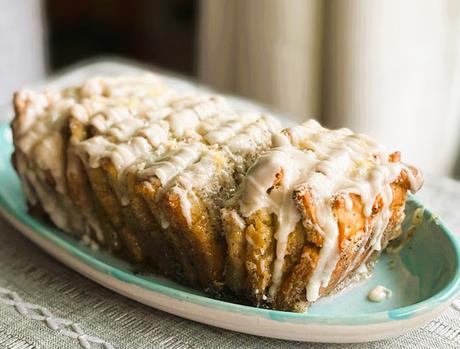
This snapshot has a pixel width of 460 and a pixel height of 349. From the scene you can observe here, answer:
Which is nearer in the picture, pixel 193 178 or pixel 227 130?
pixel 193 178

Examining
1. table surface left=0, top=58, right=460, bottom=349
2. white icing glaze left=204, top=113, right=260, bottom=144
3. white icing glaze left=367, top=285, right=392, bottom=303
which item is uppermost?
white icing glaze left=204, top=113, right=260, bottom=144

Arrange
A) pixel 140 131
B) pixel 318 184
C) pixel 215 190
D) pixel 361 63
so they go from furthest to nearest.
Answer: pixel 361 63 < pixel 140 131 < pixel 215 190 < pixel 318 184

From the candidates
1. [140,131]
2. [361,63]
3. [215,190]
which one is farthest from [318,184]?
[361,63]

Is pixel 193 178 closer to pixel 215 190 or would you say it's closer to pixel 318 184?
pixel 215 190

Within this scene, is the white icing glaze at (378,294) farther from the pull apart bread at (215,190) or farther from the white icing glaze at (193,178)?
the white icing glaze at (193,178)

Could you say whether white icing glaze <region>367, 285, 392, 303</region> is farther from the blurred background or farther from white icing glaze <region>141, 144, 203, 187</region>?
the blurred background

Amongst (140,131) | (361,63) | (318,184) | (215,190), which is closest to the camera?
(318,184)

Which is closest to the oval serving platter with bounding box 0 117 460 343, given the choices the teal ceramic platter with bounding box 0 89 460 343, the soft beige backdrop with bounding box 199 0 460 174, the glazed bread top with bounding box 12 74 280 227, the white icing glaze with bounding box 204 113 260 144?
the teal ceramic platter with bounding box 0 89 460 343

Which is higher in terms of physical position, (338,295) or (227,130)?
(227,130)

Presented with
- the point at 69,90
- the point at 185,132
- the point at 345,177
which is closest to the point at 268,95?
the point at 69,90
